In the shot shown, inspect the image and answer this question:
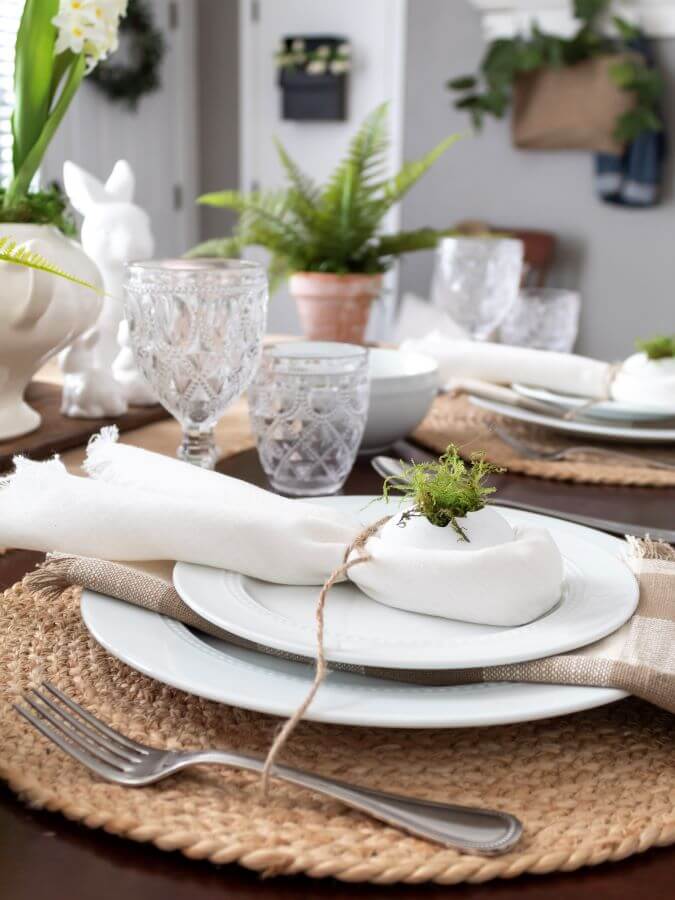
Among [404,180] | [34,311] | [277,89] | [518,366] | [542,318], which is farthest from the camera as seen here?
[277,89]

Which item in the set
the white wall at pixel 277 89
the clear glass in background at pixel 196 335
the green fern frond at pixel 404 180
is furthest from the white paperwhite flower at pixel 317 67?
the clear glass in background at pixel 196 335

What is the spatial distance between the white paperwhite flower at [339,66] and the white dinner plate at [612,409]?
4219 mm

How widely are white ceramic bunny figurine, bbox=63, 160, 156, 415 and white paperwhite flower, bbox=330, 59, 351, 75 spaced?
4.10 meters

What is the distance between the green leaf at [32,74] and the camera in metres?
1.09

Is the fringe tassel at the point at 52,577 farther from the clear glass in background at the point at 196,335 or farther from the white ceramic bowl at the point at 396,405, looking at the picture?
the white ceramic bowl at the point at 396,405

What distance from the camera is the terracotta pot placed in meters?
1.56

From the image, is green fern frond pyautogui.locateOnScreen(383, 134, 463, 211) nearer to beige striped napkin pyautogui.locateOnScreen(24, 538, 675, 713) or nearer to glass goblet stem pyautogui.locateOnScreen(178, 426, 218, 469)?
glass goblet stem pyautogui.locateOnScreen(178, 426, 218, 469)

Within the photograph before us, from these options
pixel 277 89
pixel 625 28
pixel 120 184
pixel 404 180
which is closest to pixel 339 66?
pixel 277 89

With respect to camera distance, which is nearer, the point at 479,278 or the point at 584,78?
the point at 479,278

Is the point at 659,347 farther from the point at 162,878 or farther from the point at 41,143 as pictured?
the point at 162,878

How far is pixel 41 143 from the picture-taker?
113 centimetres

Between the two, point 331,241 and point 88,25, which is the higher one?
point 88,25

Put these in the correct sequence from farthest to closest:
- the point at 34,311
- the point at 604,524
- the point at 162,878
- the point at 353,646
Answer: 1. the point at 34,311
2. the point at 604,524
3. the point at 353,646
4. the point at 162,878

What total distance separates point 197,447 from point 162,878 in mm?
551
